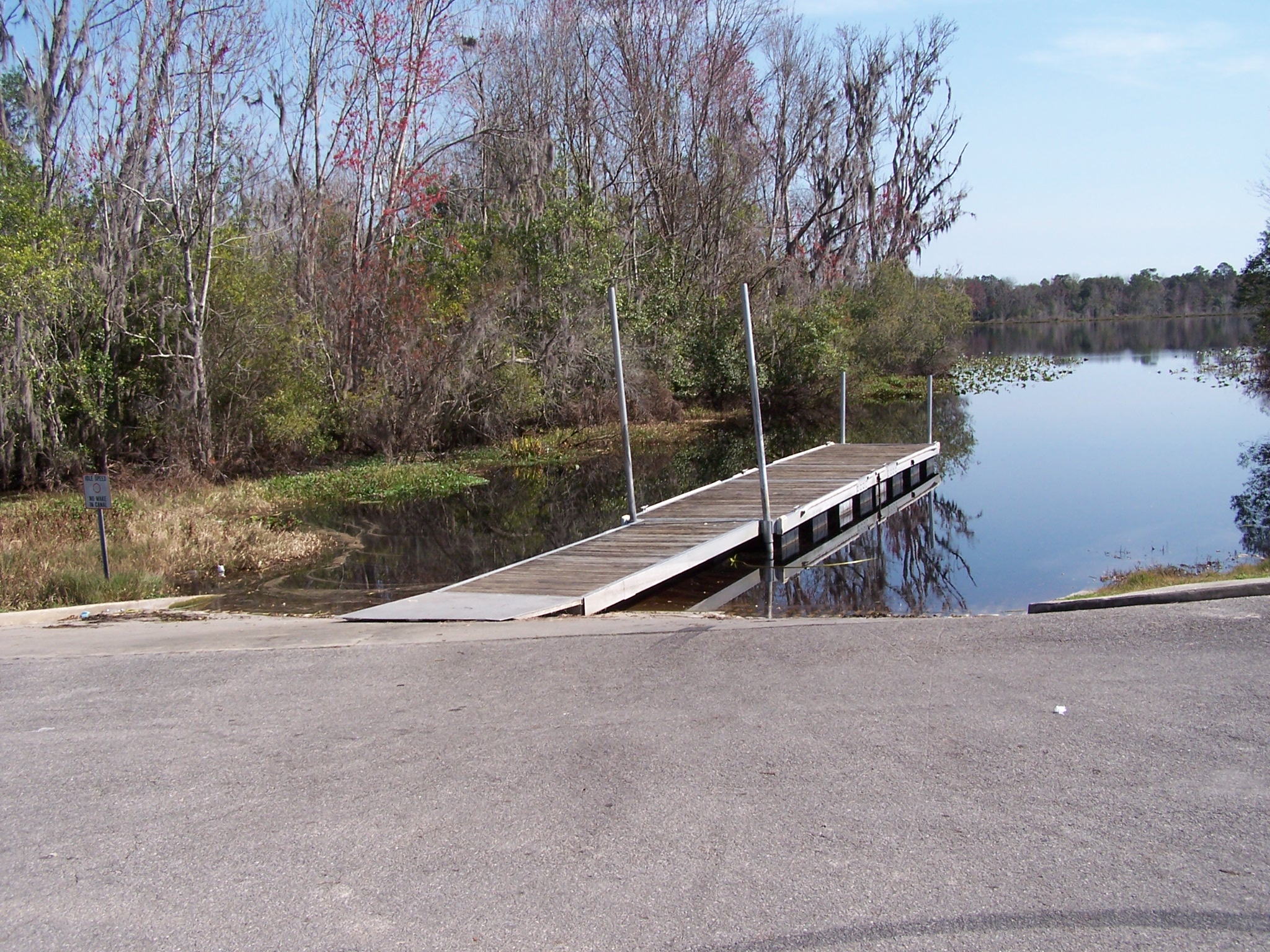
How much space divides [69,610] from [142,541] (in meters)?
4.15

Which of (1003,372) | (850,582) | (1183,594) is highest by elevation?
(1003,372)

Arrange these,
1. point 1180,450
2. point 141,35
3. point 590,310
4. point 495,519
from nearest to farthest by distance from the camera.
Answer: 1. point 495,519
2. point 141,35
3. point 1180,450
4. point 590,310

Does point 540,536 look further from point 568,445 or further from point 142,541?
point 568,445

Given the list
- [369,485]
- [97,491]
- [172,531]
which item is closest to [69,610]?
[97,491]

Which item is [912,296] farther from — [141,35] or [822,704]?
[822,704]

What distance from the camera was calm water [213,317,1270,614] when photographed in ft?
44.4

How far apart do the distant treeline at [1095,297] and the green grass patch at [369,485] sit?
13346cm

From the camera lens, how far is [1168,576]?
12.0 m

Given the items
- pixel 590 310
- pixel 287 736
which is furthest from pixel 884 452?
pixel 287 736

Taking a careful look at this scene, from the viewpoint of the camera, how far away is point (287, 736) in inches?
239

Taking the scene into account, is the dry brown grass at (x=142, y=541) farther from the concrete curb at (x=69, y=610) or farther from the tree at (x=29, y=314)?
the tree at (x=29, y=314)

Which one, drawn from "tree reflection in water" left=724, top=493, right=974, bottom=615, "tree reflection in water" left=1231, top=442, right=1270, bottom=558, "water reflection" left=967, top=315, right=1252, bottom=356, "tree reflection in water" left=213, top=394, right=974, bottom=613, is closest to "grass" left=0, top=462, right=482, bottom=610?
"tree reflection in water" left=213, top=394, right=974, bottom=613

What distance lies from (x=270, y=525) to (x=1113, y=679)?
45.8 feet

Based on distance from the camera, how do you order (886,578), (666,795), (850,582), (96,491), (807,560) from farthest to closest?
1. (807,560)
2. (886,578)
3. (850,582)
4. (96,491)
5. (666,795)
